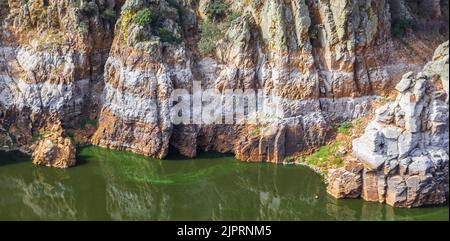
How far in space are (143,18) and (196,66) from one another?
5305 millimetres

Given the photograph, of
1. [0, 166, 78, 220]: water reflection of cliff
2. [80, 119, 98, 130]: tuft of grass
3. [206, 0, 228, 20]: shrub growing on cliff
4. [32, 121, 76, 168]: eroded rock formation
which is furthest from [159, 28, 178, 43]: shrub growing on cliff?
[0, 166, 78, 220]: water reflection of cliff

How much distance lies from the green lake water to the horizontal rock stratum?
1.69 metres

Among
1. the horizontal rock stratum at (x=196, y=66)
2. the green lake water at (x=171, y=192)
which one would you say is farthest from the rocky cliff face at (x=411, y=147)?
the horizontal rock stratum at (x=196, y=66)

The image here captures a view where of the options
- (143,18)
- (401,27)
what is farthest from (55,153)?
(401,27)

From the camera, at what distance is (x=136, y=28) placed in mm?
45594

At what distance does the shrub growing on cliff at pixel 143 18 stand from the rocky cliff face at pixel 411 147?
18.1 metres

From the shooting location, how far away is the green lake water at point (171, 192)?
3861 cm

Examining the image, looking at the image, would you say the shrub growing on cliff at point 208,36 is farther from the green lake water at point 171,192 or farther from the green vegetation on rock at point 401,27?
the green vegetation on rock at point 401,27

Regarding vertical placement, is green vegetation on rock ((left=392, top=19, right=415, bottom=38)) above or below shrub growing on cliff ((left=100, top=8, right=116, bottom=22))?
below

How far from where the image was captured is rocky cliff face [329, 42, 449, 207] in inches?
1481

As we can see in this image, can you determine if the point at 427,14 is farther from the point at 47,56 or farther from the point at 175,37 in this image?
the point at 47,56

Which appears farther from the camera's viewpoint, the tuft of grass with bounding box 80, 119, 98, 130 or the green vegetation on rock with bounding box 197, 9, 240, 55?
the tuft of grass with bounding box 80, 119, 98, 130

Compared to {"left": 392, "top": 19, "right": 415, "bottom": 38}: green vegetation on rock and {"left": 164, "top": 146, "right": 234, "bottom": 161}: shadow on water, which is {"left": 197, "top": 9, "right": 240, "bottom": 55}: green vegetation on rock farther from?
{"left": 392, "top": 19, "right": 415, "bottom": 38}: green vegetation on rock

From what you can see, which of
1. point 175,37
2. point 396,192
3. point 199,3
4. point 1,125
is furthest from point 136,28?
point 396,192
